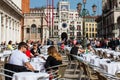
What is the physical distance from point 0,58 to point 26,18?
65374 mm

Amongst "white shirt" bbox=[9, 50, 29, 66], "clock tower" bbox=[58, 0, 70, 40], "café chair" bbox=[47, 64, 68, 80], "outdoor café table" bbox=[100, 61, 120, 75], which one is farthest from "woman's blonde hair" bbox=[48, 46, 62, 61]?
"clock tower" bbox=[58, 0, 70, 40]

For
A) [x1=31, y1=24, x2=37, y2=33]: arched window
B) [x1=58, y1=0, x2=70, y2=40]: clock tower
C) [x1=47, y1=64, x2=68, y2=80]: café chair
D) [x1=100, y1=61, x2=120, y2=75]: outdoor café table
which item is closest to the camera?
[x1=47, y1=64, x2=68, y2=80]: café chair

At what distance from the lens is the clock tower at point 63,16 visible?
169m

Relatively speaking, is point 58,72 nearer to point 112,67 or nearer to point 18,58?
point 18,58

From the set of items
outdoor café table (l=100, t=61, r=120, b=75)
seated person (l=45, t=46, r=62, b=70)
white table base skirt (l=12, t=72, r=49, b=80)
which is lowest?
outdoor café table (l=100, t=61, r=120, b=75)

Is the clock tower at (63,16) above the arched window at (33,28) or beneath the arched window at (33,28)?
above

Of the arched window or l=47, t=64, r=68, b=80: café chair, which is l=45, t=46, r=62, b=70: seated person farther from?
the arched window

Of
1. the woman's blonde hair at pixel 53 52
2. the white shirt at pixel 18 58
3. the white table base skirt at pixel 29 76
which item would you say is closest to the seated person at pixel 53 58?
the woman's blonde hair at pixel 53 52

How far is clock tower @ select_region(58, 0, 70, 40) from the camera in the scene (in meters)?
169

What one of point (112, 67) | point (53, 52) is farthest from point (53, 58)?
point (112, 67)

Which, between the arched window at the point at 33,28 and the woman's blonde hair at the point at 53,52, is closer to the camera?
the woman's blonde hair at the point at 53,52

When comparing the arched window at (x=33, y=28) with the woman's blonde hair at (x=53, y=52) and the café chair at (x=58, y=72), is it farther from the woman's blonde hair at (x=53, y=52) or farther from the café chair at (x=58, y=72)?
the café chair at (x=58, y=72)

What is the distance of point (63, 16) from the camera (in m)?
178

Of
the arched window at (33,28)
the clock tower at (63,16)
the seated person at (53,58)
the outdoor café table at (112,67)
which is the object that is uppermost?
the clock tower at (63,16)
